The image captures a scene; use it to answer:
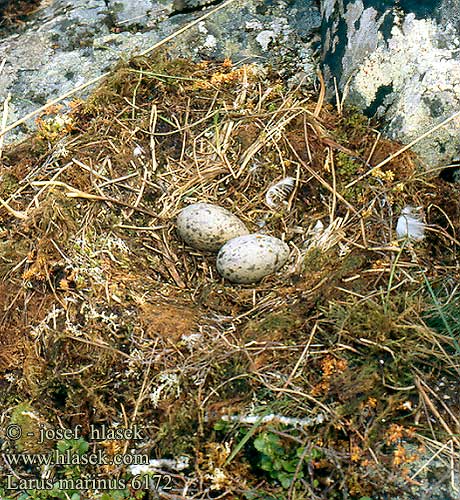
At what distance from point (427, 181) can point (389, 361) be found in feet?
2.87

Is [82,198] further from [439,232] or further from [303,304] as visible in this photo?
[439,232]

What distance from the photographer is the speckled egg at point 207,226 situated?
8.70 feet

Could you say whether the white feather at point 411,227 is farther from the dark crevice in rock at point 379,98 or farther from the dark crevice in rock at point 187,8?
the dark crevice in rock at point 187,8

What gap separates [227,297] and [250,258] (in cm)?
16

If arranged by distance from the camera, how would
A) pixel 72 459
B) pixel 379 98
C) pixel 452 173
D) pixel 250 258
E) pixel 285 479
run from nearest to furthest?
1. pixel 285 479
2. pixel 72 459
3. pixel 250 258
4. pixel 452 173
5. pixel 379 98

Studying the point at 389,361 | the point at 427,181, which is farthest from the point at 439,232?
the point at 389,361

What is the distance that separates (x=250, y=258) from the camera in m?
2.56

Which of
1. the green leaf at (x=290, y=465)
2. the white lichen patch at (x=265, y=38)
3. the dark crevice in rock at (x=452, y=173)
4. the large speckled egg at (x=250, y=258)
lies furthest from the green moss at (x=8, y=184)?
the dark crevice in rock at (x=452, y=173)

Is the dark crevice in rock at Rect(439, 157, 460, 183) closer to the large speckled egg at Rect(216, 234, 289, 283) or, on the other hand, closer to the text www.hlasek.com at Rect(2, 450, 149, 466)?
the large speckled egg at Rect(216, 234, 289, 283)

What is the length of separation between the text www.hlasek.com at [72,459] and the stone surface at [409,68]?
1.58 m

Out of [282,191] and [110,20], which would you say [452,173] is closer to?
[282,191]

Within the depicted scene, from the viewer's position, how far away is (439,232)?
2648 mm

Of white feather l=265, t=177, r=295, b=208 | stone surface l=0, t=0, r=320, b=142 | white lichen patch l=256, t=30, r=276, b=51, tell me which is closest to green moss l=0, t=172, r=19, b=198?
stone surface l=0, t=0, r=320, b=142

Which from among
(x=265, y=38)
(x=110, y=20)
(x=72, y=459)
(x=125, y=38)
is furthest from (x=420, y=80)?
(x=72, y=459)
